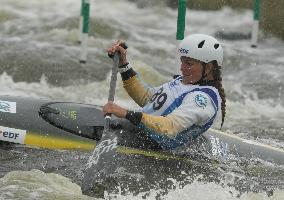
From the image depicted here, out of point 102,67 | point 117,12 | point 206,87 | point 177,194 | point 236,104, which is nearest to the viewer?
point 177,194

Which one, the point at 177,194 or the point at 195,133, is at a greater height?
the point at 195,133

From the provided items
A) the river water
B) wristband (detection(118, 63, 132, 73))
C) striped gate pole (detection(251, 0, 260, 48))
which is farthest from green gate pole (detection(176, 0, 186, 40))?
striped gate pole (detection(251, 0, 260, 48))

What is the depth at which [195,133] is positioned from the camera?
226 inches

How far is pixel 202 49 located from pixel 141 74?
19.6ft

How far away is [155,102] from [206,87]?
0.46m

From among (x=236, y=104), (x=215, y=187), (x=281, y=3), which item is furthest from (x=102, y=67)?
(x=215, y=187)

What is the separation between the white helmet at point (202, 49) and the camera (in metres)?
5.69

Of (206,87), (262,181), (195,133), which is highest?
(206,87)

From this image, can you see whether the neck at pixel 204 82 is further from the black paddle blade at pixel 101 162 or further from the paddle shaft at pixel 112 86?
the black paddle blade at pixel 101 162

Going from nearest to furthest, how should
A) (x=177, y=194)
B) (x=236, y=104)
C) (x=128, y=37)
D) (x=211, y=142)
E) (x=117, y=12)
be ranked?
(x=177, y=194), (x=211, y=142), (x=236, y=104), (x=128, y=37), (x=117, y=12)

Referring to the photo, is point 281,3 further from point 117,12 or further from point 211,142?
Answer: point 211,142

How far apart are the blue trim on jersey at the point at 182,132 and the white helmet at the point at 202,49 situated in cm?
26

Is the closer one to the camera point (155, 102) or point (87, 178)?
point (87, 178)

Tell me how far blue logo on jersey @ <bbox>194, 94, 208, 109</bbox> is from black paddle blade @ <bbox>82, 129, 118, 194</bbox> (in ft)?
2.23
